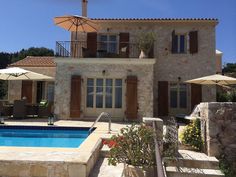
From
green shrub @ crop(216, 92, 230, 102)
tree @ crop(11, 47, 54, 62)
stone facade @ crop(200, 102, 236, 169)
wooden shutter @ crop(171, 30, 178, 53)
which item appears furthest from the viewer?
tree @ crop(11, 47, 54, 62)

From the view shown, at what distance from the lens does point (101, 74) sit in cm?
1454

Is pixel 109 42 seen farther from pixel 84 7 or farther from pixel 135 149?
pixel 135 149

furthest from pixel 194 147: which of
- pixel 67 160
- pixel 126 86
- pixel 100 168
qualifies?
pixel 126 86

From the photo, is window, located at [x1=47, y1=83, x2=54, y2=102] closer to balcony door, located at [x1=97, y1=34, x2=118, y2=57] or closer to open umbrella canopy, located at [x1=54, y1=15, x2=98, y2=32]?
balcony door, located at [x1=97, y1=34, x2=118, y2=57]

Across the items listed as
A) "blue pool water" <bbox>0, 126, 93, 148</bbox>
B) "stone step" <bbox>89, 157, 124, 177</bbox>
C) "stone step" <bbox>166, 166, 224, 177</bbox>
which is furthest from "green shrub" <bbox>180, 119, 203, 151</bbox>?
"blue pool water" <bbox>0, 126, 93, 148</bbox>

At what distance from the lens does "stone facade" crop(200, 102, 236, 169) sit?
671cm

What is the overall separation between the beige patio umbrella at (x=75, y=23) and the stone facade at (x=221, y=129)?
9.68 metres

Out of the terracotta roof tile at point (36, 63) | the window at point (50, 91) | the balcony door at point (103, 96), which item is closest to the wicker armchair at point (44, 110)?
the balcony door at point (103, 96)

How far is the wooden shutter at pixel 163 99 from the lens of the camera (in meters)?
16.3

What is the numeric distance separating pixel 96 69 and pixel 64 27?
324 cm

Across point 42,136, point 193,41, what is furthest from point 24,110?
point 193,41

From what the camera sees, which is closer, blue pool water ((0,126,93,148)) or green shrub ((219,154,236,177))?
green shrub ((219,154,236,177))

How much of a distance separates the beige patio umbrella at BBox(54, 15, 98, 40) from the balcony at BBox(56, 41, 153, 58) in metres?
1.02

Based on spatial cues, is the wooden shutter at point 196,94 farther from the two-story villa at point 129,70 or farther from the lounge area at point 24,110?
the lounge area at point 24,110
